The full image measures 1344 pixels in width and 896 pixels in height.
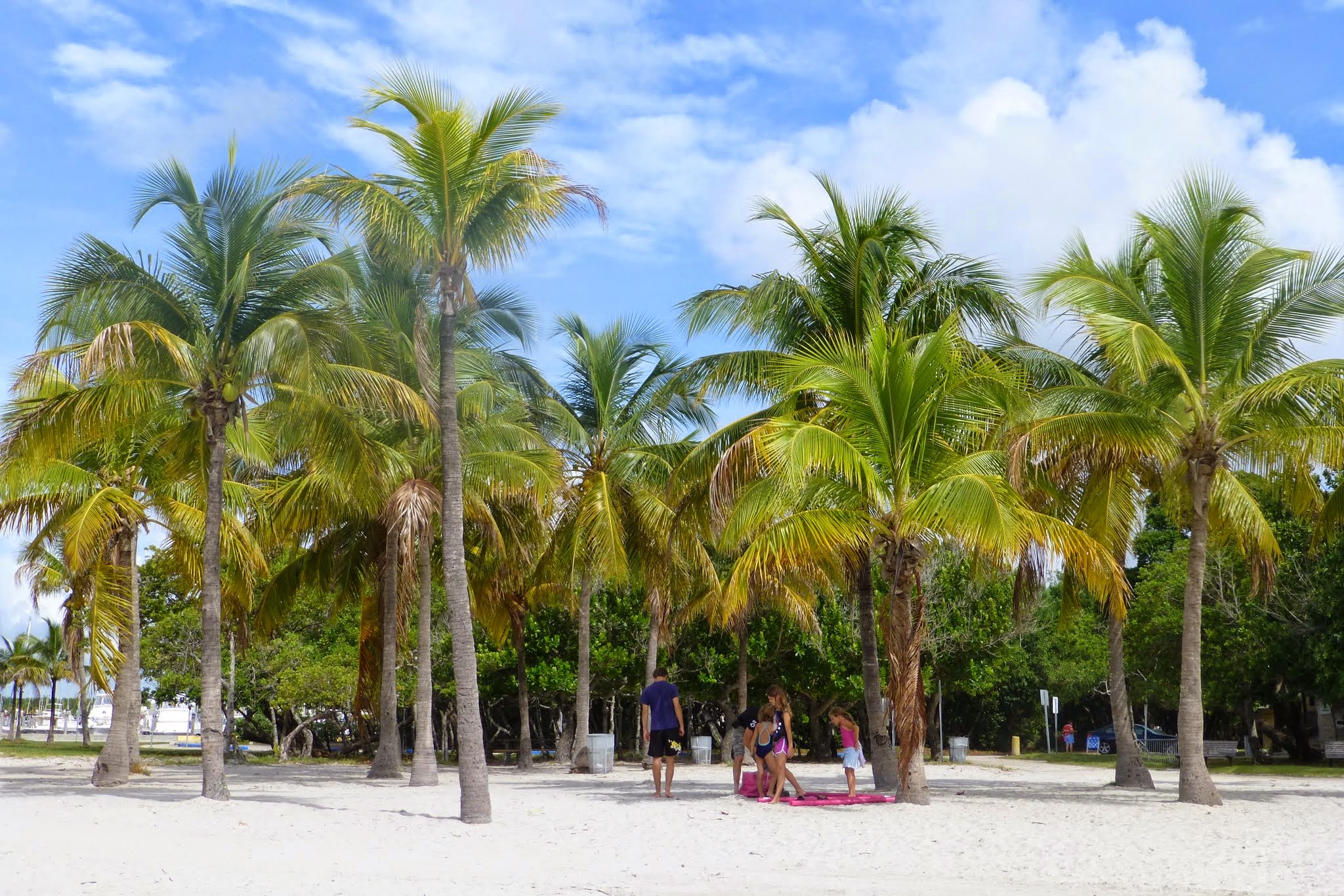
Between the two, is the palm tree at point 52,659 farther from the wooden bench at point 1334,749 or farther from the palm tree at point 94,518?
the wooden bench at point 1334,749

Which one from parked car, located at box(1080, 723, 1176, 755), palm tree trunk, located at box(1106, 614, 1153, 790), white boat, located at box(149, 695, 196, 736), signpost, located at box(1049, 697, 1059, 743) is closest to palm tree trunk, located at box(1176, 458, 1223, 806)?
palm tree trunk, located at box(1106, 614, 1153, 790)

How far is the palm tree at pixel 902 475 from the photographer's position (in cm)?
1284

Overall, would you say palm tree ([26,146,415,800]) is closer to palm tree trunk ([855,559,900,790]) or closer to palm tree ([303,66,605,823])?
palm tree ([303,66,605,823])

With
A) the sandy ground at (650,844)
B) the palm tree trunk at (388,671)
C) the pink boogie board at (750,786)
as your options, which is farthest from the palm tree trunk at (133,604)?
the pink boogie board at (750,786)

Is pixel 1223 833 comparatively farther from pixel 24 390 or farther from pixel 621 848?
pixel 24 390

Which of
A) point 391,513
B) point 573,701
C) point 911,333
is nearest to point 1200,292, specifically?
point 911,333

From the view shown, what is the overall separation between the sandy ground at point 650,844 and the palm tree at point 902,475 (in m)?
2.41

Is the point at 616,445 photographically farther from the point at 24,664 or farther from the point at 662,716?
the point at 24,664

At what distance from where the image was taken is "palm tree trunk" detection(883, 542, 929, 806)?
1349 cm

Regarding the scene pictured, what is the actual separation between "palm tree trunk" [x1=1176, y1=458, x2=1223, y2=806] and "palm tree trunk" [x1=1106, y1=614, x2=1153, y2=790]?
2.36 metres

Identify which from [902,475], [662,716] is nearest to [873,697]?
[662,716]

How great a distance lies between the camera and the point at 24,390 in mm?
14844

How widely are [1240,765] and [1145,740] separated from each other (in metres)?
7.29

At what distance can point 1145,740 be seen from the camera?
3494cm
